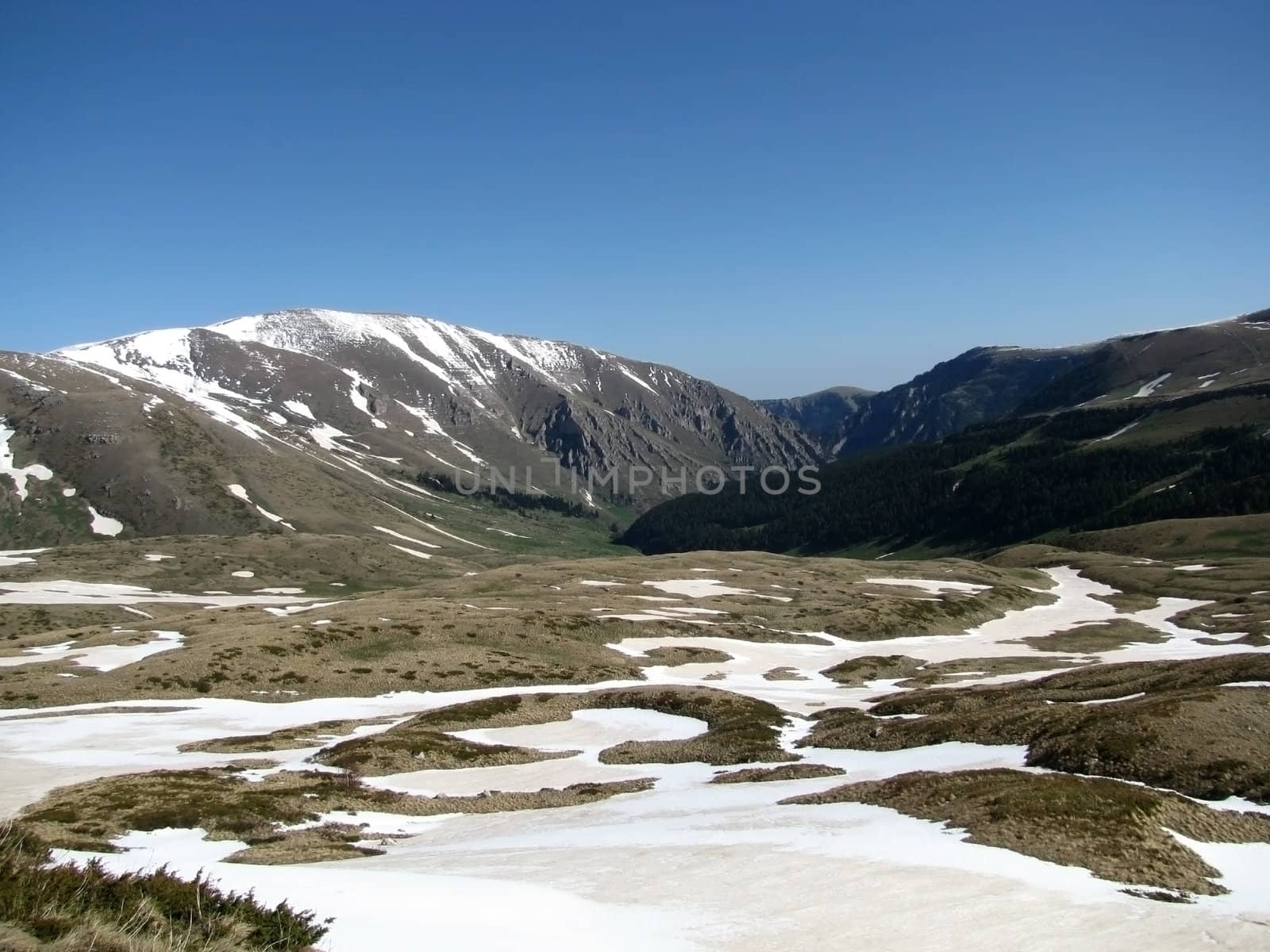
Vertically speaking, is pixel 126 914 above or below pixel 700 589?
above

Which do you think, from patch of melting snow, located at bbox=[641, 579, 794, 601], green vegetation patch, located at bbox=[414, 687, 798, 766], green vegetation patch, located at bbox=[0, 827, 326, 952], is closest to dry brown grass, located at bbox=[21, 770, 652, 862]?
green vegetation patch, located at bbox=[414, 687, 798, 766]

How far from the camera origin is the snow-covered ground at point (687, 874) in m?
17.8

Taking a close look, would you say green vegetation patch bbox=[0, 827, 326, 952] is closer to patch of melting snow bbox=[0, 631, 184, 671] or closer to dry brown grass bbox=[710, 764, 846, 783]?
dry brown grass bbox=[710, 764, 846, 783]

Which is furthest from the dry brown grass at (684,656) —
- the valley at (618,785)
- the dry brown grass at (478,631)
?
the valley at (618,785)

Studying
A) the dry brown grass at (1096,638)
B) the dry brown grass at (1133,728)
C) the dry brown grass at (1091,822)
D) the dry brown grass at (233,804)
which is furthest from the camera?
the dry brown grass at (1096,638)

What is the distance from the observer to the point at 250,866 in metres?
24.1

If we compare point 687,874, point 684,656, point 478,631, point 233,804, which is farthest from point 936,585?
point 687,874

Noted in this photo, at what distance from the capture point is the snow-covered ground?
17797mm

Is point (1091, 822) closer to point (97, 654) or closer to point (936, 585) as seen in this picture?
point (97, 654)

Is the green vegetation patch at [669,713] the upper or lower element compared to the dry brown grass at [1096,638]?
upper

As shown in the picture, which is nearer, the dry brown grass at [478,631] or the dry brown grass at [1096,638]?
the dry brown grass at [478,631]

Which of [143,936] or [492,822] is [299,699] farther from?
[143,936]

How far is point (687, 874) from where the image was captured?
2272 cm

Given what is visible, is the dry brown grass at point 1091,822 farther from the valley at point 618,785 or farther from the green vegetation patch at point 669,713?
the green vegetation patch at point 669,713
